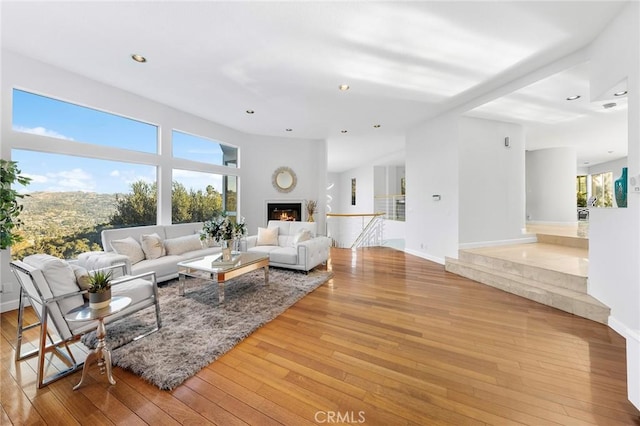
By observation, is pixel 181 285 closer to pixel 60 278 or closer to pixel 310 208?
pixel 60 278

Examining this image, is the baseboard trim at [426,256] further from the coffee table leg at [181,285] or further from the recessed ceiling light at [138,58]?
the recessed ceiling light at [138,58]

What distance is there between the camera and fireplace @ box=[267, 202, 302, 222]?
6875mm

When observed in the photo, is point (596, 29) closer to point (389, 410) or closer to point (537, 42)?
point (537, 42)

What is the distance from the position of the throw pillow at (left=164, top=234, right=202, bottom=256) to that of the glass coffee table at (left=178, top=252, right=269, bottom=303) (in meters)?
0.93

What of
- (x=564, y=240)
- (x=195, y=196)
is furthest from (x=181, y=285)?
(x=564, y=240)

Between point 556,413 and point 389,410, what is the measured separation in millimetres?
1033

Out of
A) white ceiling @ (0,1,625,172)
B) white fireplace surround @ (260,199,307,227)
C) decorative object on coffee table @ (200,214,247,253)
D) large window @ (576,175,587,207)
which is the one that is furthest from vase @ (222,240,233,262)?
large window @ (576,175,587,207)

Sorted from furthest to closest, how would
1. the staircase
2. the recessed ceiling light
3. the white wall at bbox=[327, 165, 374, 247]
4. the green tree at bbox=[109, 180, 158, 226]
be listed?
the white wall at bbox=[327, 165, 374, 247] → the green tree at bbox=[109, 180, 158, 226] → the recessed ceiling light → the staircase

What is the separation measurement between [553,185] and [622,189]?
20.5 ft

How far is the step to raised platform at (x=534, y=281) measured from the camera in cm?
273

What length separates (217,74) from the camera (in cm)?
343

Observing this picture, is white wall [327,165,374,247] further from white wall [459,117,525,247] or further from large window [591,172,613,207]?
large window [591,172,613,207]

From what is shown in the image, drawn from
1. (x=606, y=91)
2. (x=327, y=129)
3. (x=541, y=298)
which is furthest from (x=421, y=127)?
(x=541, y=298)

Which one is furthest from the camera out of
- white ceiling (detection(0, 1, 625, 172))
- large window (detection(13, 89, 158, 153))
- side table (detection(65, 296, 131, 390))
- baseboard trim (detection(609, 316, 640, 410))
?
large window (detection(13, 89, 158, 153))
